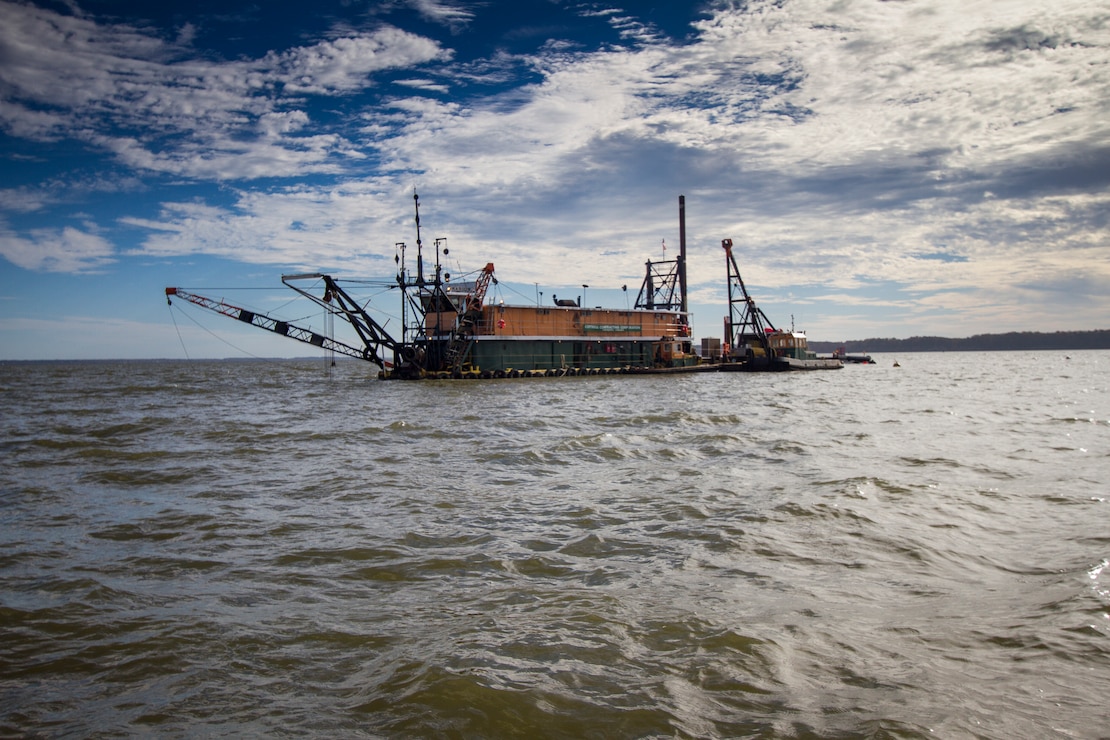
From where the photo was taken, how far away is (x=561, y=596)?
5535 mm

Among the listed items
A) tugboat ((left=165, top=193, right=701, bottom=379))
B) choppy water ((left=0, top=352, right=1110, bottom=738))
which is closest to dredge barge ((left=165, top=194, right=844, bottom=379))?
tugboat ((left=165, top=193, right=701, bottom=379))

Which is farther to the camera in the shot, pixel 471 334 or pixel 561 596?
pixel 471 334

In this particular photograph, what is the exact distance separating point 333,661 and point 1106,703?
15.6 feet

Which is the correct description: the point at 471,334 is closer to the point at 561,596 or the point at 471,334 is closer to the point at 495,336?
the point at 495,336

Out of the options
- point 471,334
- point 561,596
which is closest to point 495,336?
point 471,334

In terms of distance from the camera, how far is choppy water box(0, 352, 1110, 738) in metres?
3.75

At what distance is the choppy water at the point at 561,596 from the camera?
Answer: 12.3 ft

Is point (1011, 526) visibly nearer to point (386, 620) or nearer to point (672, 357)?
point (386, 620)

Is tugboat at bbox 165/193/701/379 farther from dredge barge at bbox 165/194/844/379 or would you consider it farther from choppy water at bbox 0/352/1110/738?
choppy water at bbox 0/352/1110/738

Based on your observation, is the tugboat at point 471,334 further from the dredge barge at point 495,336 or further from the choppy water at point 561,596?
the choppy water at point 561,596

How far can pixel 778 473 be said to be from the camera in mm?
11164

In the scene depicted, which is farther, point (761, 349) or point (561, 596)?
point (761, 349)

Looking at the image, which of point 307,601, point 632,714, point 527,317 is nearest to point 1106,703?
point 632,714

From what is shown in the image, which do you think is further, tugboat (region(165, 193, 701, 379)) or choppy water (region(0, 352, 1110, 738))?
tugboat (region(165, 193, 701, 379))
